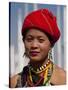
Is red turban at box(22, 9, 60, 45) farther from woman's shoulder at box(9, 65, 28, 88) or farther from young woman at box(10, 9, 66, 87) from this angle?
woman's shoulder at box(9, 65, 28, 88)

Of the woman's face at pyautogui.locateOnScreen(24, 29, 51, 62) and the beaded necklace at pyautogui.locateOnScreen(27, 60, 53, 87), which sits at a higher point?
the woman's face at pyautogui.locateOnScreen(24, 29, 51, 62)

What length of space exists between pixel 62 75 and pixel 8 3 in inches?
22.0

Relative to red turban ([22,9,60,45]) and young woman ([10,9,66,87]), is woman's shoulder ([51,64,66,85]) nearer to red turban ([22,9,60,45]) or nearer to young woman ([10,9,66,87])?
young woman ([10,9,66,87])

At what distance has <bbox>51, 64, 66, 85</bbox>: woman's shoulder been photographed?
1574 millimetres

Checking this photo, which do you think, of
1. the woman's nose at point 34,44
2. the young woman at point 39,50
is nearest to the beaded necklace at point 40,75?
the young woman at point 39,50

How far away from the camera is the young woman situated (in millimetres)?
1533

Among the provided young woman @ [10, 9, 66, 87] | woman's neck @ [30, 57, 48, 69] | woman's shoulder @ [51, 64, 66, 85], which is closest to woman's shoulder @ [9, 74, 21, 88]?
young woman @ [10, 9, 66, 87]

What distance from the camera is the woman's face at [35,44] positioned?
1534 mm

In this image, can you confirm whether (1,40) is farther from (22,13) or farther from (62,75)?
(62,75)

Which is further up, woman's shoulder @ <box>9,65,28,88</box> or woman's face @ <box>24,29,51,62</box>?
woman's face @ <box>24,29,51,62</box>

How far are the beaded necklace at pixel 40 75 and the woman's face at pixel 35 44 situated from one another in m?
0.06

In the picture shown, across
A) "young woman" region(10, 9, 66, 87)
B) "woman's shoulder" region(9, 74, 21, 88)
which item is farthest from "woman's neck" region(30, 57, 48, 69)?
"woman's shoulder" region(9, 74, 21, 88)

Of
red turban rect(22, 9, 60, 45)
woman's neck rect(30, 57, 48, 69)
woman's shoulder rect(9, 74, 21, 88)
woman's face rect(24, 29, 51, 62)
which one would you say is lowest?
woman's shoulder rect(9, 74, 21, 88)

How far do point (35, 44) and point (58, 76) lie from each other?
0.83 feet
